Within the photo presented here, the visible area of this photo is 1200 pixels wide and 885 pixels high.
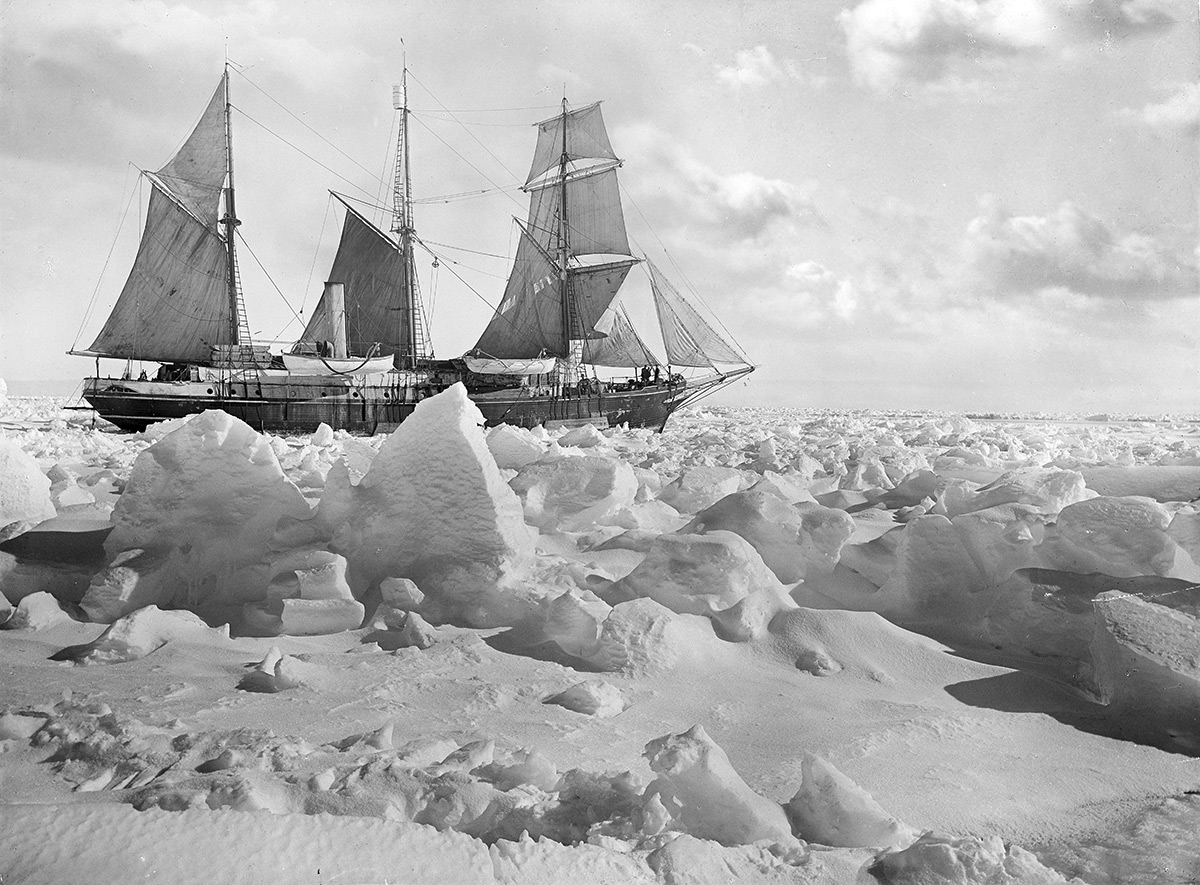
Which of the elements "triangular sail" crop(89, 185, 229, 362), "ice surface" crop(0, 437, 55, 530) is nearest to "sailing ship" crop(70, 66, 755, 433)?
"triangular sail" crop(89, 185, 229, 362)

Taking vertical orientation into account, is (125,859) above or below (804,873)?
above

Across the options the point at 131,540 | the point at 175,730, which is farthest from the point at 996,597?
the point at 131,540

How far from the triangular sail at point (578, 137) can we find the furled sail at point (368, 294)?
11.8m

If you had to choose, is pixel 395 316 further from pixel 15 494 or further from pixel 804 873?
pixel 804 873

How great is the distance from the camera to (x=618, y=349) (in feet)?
144

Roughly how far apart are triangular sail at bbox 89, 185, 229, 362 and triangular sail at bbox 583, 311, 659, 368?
63.1ft

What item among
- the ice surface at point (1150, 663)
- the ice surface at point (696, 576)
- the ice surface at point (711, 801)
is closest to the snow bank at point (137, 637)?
the ice surface at point (696, 576)

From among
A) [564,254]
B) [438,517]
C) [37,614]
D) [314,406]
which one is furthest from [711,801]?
[564,254]

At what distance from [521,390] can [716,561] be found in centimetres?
3427

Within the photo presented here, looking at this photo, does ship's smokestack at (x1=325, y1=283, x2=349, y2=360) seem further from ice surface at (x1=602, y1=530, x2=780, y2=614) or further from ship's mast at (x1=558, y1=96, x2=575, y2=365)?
ice surface at (x1=602, y1=530, x2=780, y2=614)

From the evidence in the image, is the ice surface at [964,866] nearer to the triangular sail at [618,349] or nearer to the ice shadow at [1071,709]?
the ice shadow at [1071,709]

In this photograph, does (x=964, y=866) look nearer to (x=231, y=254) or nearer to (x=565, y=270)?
(x=231, y=254)

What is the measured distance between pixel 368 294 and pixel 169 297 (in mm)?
Answer: 9947

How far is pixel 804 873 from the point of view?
1.36m
